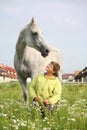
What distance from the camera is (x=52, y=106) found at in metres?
6.80

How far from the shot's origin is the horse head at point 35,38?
30.8 feet

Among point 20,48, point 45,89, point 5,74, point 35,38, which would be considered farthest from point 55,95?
point 5,74

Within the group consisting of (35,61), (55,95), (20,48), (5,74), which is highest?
(5,74)

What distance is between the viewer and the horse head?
9.40 metres

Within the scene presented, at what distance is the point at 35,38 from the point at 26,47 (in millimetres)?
813

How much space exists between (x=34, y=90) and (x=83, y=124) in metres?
1.85

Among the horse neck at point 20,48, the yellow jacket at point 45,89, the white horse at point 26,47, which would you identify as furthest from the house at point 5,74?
the yellow jacket at point 45,89

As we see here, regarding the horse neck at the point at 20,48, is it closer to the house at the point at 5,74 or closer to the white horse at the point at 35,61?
the white horse at the point at 35,61

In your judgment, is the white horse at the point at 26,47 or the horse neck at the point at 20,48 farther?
the horse neck at the point at 20,48

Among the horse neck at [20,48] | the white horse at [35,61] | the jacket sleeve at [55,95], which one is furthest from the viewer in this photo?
the horse neck at [20,48]

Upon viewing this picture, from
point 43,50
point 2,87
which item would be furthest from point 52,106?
point 2,87

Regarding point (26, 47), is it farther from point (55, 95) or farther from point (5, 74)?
point (5, 74)

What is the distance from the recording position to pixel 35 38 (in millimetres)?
9742

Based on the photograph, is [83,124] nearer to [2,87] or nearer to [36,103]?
[36,103]
